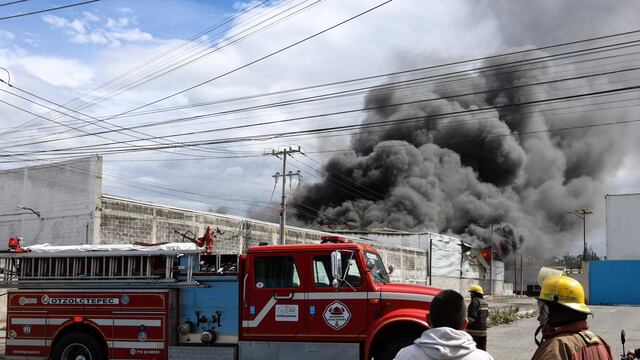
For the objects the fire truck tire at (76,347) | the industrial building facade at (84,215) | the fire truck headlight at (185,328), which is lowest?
the fire truck tire at (76,347)

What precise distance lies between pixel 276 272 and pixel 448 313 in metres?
6.27

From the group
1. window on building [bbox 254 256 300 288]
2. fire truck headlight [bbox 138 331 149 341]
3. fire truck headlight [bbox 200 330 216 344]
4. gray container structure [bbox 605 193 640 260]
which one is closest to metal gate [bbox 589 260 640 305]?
gray container structure [bbox 605 193 640 260]

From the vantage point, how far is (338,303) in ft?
27.7

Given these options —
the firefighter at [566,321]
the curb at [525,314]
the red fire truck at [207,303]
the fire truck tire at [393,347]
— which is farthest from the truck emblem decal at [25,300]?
the curb at [525,314]

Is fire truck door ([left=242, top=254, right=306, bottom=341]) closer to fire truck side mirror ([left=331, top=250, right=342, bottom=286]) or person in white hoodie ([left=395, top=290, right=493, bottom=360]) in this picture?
fire truck side mirror ([left=331, top=250, right=342, bottom=286])

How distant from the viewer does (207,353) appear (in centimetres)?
886

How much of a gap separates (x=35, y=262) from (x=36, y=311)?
81cm

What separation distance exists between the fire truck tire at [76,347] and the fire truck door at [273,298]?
2.57 meters

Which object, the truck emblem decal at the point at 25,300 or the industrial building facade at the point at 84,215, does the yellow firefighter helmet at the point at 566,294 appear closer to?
the truck emblem decal at the point at 25,300

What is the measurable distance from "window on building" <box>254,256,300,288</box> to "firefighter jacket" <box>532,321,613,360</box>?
604 centimetres

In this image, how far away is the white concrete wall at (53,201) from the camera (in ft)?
85.5

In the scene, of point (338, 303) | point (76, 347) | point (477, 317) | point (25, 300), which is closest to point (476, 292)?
point (477, 317)

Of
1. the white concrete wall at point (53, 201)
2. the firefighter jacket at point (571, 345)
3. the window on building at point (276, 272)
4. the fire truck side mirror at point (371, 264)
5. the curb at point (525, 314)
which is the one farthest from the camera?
the white concrete wall at point (53, 201)

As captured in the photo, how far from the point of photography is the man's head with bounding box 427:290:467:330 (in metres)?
2.76
